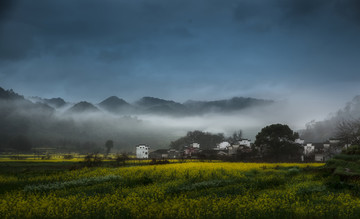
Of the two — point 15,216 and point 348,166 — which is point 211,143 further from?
point 15,216

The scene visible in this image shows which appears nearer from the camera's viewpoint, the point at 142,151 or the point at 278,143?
the point at 278,143

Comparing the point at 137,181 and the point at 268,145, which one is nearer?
the point at 137,181

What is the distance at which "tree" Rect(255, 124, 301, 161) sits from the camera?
62000 mm

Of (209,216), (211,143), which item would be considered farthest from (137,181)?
(211,143)

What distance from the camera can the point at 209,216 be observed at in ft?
31.7

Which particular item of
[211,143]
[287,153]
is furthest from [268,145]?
[211,143]

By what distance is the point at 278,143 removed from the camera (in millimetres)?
62281

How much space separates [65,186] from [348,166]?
67.5 ft

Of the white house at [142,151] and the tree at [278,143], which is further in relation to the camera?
the white house at [142,151]

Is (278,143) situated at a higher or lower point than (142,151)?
higher

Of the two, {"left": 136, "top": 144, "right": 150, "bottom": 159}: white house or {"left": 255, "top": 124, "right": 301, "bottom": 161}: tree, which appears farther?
{"left": 136, "top": 144, "right": 150, "bottom": 159}: white house

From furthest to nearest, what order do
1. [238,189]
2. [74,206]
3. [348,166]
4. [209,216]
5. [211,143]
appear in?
[211,143]
[348,166]
[238,189]
[74,206]
[209,216]

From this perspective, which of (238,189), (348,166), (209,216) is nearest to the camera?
(209,216)

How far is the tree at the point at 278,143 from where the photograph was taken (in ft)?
203
